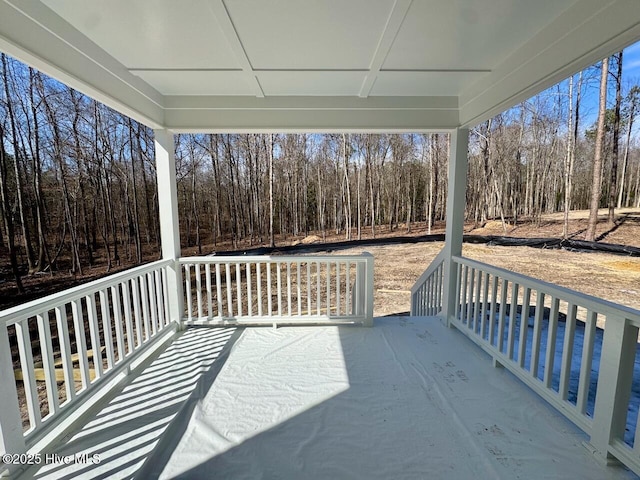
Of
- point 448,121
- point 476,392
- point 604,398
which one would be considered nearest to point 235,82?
point 448,121

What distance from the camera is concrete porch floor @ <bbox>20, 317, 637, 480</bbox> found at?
1435 millimetres

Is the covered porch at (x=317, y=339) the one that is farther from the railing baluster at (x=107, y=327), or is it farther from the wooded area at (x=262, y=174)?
the wooded area at (x=262, y=174)

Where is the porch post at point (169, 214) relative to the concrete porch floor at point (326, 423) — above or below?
above

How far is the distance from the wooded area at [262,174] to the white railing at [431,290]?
26.7ft

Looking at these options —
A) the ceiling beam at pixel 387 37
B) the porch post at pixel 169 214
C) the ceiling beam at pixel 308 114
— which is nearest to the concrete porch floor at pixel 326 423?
the porch post at pixel 169 214

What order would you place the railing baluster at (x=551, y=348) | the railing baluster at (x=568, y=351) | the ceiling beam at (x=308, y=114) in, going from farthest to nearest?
1. the ceiling beam at (x=308, y=114)
2. the railing baluster at (x=551, y=348)
3. the railing baluster at (x=568, y=351)

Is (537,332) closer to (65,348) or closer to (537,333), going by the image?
(537,333)

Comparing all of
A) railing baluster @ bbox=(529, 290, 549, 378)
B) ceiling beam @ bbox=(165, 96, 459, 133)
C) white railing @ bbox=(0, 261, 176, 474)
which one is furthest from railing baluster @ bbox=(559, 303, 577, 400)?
white railing @ bbox=(0, 261, 176, 474)

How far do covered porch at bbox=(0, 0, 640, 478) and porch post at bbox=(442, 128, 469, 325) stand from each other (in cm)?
14

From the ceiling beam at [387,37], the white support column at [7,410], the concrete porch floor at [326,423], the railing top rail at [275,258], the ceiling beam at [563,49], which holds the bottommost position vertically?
the concrete porch floor at [326,423]

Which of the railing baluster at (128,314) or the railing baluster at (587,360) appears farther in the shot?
the railing baluster at (128,314)

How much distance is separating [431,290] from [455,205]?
1.36 meters

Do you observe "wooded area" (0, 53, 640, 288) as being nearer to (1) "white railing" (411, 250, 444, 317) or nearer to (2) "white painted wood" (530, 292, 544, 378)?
(1) "white railing" (411, 250, 444, 317)

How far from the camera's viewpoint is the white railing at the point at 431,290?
361cm
